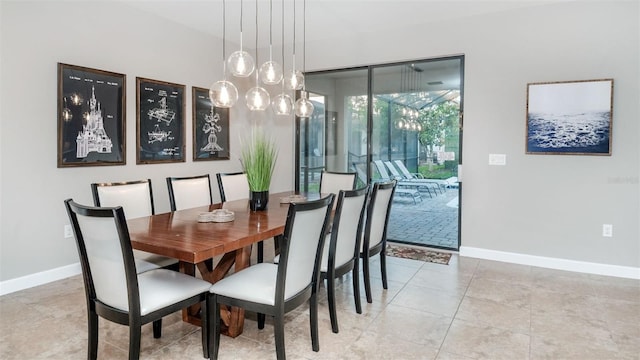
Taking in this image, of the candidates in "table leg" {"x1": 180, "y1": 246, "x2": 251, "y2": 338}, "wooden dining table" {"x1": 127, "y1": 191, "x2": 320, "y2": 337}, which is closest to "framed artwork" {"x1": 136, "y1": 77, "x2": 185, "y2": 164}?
"wooden dining table" {"x1": 127, "y1": 191, "x2": 320, "y2": 337}

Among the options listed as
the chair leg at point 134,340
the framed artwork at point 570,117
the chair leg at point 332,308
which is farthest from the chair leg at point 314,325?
the framed artwork at point 570,117

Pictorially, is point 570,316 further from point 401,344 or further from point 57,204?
point 57,204

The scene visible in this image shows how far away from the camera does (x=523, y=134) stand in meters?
4.21

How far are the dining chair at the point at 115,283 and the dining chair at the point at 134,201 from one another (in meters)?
0.57

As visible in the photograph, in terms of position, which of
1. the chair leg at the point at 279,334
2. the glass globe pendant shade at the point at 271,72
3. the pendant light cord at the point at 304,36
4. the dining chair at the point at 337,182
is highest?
the pendant light cord at the point at 304,36

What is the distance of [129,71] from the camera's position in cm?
418

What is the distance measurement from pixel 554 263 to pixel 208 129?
4.32 m

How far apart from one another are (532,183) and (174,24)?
440cm

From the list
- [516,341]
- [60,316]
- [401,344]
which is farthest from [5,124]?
[516,341]

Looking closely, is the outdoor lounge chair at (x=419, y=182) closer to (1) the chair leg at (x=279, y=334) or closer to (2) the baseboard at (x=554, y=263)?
(2) the baseboard at (x=554, y=263)

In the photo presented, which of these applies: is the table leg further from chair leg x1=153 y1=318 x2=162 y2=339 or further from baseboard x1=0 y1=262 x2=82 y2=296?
baseboard x1=0 y1=262 x2=82 y2=296

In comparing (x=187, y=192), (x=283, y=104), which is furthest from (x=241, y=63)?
(x=187, y=192)

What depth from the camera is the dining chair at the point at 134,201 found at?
2.78 metres

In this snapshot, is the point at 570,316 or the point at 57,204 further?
the point at 57,204
